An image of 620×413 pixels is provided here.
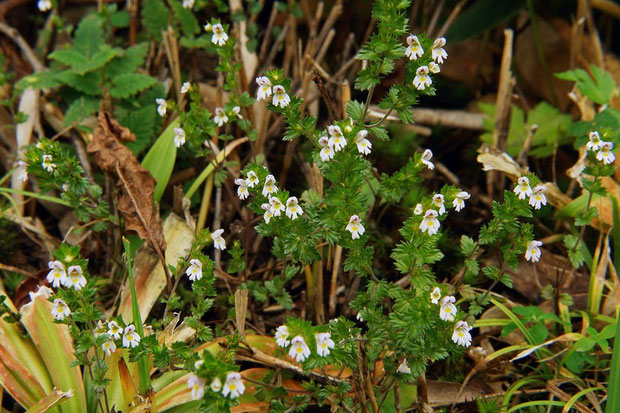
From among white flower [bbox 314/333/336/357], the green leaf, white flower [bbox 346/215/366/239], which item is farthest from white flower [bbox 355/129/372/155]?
the green leaf

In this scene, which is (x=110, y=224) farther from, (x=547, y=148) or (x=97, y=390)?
(x=547, y=148)

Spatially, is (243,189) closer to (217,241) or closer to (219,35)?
(217,241)

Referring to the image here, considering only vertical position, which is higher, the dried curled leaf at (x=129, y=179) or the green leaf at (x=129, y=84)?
the green leaf at (x=129, y=84)

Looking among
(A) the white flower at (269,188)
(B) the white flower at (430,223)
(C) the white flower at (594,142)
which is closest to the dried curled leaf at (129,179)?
(A) the white flower at (269,188)

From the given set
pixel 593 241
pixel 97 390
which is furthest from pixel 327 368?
pixel 593 241

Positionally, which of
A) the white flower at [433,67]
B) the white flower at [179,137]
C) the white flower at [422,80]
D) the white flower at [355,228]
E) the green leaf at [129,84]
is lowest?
the white flower at [355,228]

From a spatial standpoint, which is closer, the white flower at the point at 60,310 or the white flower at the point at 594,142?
the white flower at the point at 60,310

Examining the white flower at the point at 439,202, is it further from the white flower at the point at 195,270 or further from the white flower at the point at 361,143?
the white flower at the point at 195,270
